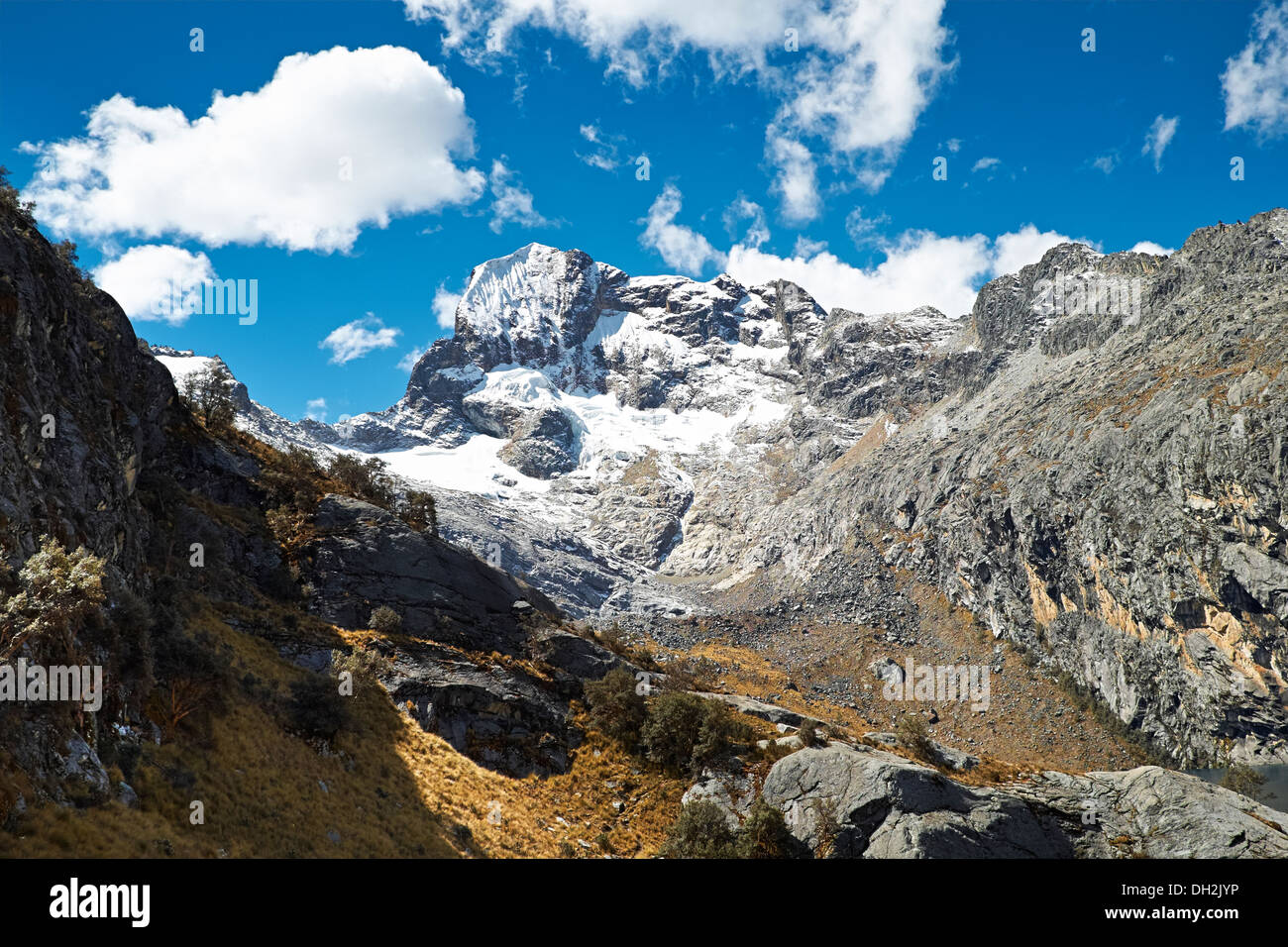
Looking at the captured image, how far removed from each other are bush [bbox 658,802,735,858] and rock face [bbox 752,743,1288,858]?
137 inches

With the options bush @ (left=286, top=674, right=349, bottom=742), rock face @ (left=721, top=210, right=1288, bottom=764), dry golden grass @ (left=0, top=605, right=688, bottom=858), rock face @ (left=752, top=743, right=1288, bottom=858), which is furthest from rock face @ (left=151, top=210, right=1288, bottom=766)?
bush @ (left=286, top=674, right=349, bottom=742)

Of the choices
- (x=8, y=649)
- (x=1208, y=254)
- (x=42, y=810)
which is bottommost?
(x=42, y=810)

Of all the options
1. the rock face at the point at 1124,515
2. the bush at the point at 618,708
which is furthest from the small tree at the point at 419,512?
the rock face at the point at 1124,515

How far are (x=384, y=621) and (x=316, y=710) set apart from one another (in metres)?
11.1

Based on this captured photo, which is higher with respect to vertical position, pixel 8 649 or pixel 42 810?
pixel 8 649

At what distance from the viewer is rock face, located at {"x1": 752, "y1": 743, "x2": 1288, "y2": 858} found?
27.0 m

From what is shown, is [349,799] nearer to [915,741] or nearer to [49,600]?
[49,600]

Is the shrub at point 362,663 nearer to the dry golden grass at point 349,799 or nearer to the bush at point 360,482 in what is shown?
the dry golden grass at point 349,799

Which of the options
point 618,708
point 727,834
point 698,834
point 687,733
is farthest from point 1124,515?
point 698,834

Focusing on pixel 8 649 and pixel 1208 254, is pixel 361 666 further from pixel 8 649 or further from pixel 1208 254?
pixel 1208 254

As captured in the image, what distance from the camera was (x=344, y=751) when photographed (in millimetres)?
28172

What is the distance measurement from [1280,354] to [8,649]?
14279 cm

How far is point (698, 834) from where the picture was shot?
2819 centimetres
